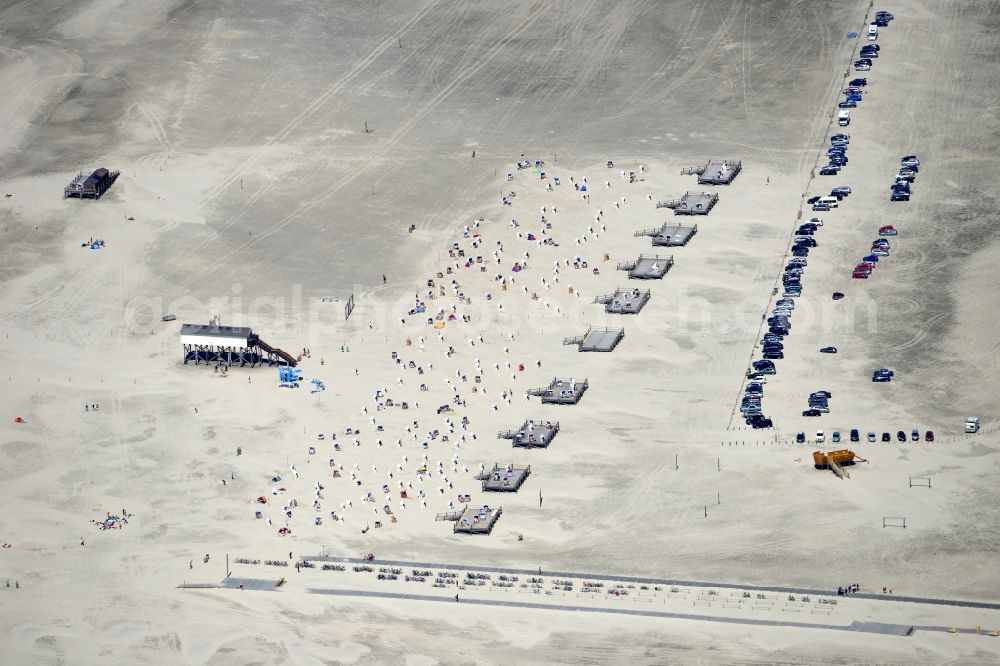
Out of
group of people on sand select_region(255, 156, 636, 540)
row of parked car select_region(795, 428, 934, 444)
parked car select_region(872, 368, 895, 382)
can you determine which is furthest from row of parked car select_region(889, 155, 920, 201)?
row of parked car select_region(795, 428, 934, 444)

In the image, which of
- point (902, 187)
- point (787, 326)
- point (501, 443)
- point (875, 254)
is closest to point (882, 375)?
point (787, 326)

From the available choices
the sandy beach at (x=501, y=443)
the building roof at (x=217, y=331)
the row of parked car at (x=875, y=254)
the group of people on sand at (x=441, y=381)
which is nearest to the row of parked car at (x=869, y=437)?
the sandy beach at (x=501, y=443)

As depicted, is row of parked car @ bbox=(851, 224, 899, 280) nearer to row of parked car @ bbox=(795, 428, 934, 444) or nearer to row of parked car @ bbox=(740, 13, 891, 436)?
row of parked car @ bbox=(740, 13, 891, 436)

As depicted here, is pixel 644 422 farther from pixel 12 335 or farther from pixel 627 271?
pixel 12 335

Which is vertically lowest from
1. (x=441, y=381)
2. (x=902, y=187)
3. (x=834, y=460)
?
(x=834, y=460)

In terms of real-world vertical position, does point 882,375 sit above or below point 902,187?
below

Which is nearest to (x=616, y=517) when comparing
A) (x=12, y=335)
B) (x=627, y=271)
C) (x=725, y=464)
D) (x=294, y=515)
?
(x=725, y=464)

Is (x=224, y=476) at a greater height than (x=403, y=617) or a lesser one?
greater

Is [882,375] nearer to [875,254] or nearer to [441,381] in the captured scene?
[875,254]

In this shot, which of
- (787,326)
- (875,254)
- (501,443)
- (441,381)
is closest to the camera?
(501,443)
